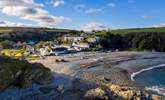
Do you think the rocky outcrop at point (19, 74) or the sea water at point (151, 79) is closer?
the rocky outcrop at point (19, 74)

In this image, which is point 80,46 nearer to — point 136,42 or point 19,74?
point 136,42

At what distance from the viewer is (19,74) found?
3459 centimetres

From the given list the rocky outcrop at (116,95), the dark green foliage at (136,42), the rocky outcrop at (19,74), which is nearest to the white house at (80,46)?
the dark green foliage at (136,42)

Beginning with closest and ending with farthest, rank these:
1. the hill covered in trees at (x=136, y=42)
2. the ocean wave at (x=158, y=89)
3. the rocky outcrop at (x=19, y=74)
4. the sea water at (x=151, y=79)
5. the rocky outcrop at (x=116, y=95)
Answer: the rocky outcrop at (x=116, y=95), the rocky outcrop at (x=19, y=74), the ocean wave at (x=158, y=89), the sea water at (x=151, y=79), the hill covered in trees at (x=136, y=42)

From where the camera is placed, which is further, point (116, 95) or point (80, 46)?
point (80, 46)

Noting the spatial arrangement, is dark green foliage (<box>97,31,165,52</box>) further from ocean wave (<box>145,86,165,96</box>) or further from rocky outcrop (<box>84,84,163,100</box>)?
rocky outcrop (<box>84,84,163,100</box>)

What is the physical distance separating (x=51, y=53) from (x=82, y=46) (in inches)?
671

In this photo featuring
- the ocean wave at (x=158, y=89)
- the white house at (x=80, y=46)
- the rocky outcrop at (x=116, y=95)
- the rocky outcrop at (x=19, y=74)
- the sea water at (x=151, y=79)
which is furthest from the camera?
the white house at (x=80, y=46)

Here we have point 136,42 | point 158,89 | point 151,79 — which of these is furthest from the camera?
point 136,42

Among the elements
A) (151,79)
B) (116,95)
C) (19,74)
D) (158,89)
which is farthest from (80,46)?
(116,95)

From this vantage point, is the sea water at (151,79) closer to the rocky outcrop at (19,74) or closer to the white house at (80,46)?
the rocky outcrop at (19,74)

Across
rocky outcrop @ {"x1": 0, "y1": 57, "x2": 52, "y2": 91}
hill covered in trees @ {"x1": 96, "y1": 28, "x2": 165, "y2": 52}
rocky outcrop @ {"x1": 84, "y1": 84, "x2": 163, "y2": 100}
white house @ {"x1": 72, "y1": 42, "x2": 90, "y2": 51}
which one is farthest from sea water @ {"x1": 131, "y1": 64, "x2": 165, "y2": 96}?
hill covered in trees @ {"x1": 96, "y1": 28, "x2": 165, "y2": 52}

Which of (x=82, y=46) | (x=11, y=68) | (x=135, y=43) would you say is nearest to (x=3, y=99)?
(x=11, y=68)

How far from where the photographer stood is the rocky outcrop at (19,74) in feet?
109
